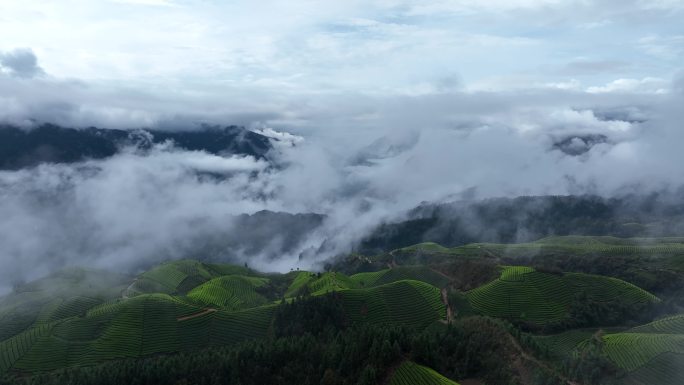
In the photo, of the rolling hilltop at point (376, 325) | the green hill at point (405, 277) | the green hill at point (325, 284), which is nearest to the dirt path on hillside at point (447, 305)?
the rolling hilltop at point (376, 325)

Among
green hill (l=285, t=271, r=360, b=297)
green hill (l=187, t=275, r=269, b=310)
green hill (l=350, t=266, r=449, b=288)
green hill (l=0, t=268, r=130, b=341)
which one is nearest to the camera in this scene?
green hill (l=0, t=268, r=130, b=341)

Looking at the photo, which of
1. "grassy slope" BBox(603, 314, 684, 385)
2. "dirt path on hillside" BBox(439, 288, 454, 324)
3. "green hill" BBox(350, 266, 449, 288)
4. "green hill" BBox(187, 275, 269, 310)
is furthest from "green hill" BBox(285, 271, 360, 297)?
"grassy slope" BBox(603, 314, 684, 385)

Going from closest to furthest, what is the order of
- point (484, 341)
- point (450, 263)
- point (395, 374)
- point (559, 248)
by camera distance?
1. point (395, 374)
2. point (484, 341)
3. point (450, 263)
4. point (559, 248)

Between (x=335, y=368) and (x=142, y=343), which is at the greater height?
(x=335, y=368)

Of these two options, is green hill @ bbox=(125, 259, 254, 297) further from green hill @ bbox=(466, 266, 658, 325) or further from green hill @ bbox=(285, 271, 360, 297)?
green hill @ bbox=(466, 266, 658, 325)

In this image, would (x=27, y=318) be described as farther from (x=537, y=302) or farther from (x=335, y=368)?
(x=537, y=302)

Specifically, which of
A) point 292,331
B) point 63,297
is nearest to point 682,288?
point 292,331

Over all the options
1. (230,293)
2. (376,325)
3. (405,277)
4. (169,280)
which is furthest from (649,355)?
(169,280)

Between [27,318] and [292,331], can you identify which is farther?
[27,318]
